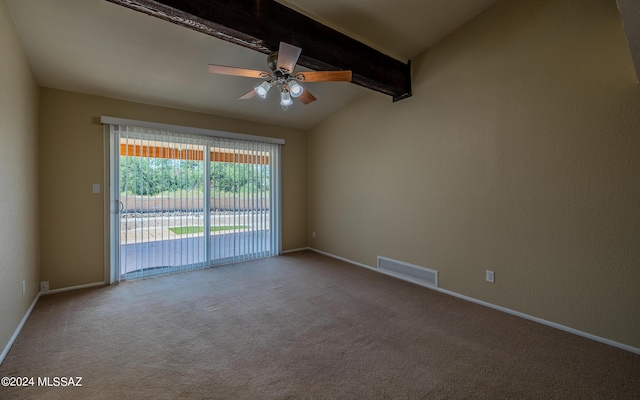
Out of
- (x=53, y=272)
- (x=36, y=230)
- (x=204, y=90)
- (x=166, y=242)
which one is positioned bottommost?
(x=53, y=272)

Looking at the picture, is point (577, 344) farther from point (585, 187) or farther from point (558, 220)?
point (585, 187)

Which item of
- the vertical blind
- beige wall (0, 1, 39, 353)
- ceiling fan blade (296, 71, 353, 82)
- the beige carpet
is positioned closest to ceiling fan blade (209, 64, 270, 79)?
ceiling fan blade (296, 71, 353, 82)

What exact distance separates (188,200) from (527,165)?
442cm

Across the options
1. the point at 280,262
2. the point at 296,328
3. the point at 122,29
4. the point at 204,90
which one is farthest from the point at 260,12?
the point at 280,262

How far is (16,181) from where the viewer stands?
2434 millimetres

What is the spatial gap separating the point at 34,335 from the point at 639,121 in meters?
5.30

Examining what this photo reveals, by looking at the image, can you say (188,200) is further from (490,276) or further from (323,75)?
(490,276)

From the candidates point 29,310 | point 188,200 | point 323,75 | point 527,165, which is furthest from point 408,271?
point 29,310

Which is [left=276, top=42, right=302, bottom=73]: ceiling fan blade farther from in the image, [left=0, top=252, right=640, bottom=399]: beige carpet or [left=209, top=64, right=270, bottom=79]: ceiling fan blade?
[left=0, top=252, right=640, bottom=399]: beige carpet

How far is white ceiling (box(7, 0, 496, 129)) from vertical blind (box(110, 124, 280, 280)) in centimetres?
68

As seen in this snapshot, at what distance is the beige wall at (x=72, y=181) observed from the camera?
10.8 feet

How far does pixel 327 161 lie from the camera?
5.20m

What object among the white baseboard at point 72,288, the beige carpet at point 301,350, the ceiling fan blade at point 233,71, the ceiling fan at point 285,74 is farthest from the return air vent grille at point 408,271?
the white baseboard at point 72,288

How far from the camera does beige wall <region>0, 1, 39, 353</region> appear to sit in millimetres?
2086
